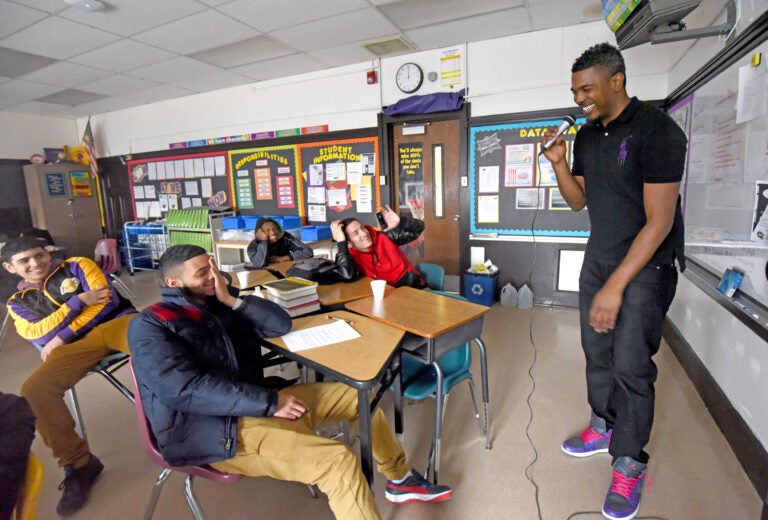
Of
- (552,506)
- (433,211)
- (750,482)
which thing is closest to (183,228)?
(433,211)

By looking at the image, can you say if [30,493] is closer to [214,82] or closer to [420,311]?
[420,311]

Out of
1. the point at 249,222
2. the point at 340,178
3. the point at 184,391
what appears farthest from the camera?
the point at 249,222

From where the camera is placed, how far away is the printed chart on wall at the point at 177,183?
5727mm

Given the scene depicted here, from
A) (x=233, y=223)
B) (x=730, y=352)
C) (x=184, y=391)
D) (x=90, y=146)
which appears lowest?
(x=730, y=352)

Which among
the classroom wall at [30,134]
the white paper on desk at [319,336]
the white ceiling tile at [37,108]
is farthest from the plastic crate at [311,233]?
the classroom wall at [30,134]

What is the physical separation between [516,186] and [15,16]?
170 inches

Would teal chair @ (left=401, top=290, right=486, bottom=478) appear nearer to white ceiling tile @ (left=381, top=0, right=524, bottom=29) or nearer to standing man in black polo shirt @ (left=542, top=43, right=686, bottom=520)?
standing man in black polo shirt @ (left=542, top=43, right=686, bottom=520)

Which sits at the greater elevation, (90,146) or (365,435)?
(90,146)

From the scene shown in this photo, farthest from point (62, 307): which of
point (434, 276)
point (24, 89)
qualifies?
point (24, 89)

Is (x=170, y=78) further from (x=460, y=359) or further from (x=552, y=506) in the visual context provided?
(x=552, y=506)

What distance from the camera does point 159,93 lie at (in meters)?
5.45

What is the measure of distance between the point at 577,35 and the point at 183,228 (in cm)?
526

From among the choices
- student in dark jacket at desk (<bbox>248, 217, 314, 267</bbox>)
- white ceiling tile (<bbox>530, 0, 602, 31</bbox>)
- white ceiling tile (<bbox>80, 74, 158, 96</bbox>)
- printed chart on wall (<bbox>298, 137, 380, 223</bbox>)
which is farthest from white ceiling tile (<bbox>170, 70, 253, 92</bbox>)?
white ceiling tile (<bbox>530, 0, 602, 31</bbox>)

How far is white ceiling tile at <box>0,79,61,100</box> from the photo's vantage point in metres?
4.78
